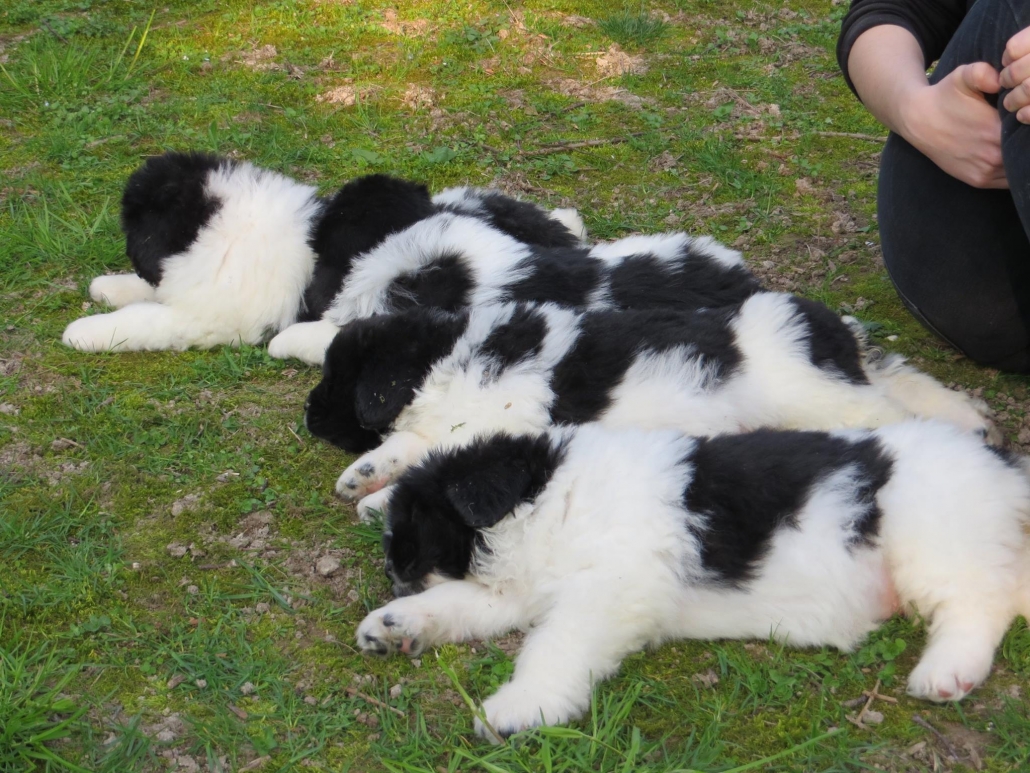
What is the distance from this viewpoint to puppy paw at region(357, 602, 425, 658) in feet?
9.21

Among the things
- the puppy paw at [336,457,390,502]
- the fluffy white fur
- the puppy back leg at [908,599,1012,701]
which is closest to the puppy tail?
the fluffy white fur

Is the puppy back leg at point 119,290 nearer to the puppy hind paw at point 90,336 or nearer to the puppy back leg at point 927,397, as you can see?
the puppy hind paw at point 90,336

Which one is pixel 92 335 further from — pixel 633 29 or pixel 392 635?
pixel 633 29

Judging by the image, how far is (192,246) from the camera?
452 centimetres

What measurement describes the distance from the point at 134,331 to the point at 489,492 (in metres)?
2.15

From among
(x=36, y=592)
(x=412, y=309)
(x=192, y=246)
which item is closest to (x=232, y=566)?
(x=36, y=592)

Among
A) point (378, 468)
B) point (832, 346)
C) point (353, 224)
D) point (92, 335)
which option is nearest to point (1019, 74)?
point (832, 346)

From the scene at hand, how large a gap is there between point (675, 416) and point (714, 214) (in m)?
2.15

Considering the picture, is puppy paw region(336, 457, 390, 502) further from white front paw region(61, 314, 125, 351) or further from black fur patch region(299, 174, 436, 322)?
white front paw region(61, 314, 125, 351)

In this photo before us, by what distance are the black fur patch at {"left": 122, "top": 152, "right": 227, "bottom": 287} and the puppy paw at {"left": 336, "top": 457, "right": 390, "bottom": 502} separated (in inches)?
65.1

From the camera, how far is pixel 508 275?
406 centimetres

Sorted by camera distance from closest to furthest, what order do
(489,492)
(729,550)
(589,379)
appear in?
(729,550) → (489,492) → (589,379)

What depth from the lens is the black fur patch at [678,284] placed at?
3963 millimetres

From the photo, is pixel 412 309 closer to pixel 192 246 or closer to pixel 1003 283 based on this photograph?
pixel 192 246
